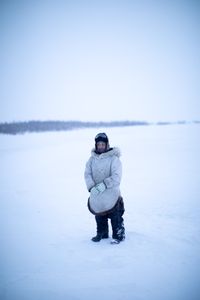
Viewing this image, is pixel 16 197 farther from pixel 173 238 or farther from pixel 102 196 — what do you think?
pixel 173 238

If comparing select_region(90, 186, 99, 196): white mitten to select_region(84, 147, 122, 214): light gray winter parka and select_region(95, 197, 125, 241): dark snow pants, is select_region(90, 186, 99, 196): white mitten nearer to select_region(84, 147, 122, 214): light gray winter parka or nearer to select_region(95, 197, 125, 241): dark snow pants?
select_region(84, 147, 122, 214): light gray winter parka

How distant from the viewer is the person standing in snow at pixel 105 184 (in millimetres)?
4582

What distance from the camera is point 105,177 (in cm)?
473

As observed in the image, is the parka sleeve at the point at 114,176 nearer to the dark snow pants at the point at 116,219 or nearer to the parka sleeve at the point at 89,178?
the parka sleeve at the point at 89,178

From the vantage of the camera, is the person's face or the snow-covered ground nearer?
the snow-covered ground

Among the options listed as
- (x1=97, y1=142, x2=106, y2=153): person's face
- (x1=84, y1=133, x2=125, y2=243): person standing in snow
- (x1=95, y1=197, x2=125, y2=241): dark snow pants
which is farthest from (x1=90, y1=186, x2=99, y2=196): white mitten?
(x1=97, y1=142, x2=106, y2=153): person's face

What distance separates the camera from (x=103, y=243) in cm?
477

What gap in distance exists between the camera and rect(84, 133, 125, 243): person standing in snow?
458cm

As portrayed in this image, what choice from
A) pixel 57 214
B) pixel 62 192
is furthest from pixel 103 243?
pixel 62 192

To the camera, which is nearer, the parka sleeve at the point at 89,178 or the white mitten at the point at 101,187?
the white mitten at the point at 101,187

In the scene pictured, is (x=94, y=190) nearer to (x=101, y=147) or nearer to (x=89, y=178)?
(x=89, y=178)

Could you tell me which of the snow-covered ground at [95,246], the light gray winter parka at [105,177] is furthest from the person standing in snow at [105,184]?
the snow-covered ground at [95,246]

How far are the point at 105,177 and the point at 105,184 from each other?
0.66 feet

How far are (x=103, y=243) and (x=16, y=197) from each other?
4181 millimetres
